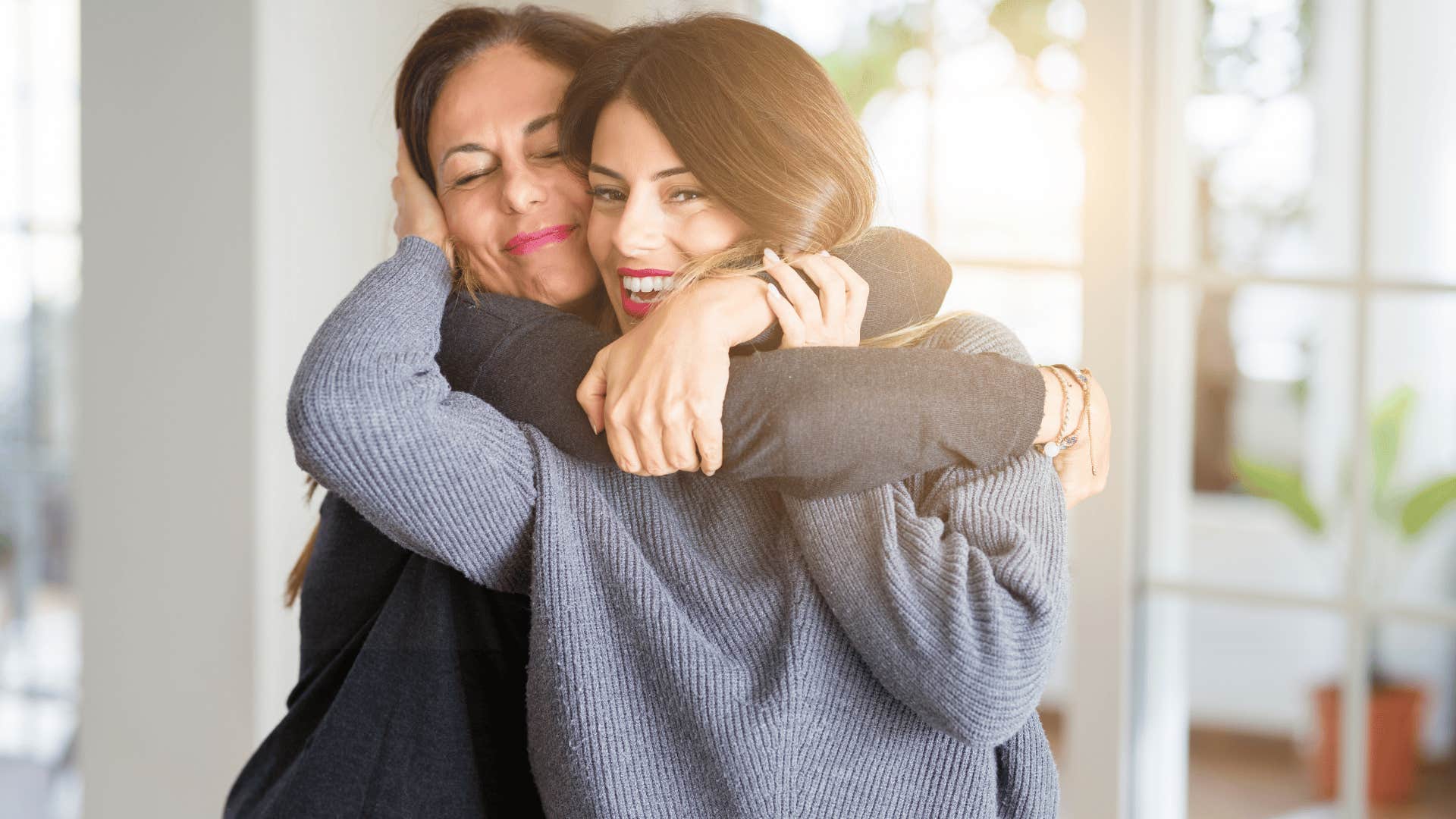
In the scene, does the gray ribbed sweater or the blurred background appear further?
the blurred background

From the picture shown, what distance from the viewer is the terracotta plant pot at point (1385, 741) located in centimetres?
291

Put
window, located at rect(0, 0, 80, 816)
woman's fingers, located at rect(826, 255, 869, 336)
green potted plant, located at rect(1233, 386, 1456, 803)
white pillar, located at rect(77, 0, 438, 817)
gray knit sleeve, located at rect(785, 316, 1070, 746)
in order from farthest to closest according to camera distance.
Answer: green potted plant, located at rect(1233, 386, 1456, 803), window, located at rect(0, 0, 80, 816), white pillar, located at rect(77, 0, 438, 817), woman's fingers, located at rect(826, 255, 869, 336), gray knit sleeve, located at rect(785, 316, 1070, 746)

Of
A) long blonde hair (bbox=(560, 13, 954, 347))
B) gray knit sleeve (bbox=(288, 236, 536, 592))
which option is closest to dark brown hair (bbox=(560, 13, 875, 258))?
long blonde hair (bbox=(560, 13, 954, 347))

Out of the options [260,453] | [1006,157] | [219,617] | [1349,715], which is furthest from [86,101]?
[1349,715]

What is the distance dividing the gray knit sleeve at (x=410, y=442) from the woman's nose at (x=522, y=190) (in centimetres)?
14

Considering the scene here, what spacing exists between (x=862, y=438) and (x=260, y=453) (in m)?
0.92

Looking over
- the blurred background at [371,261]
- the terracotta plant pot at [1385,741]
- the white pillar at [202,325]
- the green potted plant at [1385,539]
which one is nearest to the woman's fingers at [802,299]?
the blurred background at [371,261]

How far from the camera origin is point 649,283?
83 cm

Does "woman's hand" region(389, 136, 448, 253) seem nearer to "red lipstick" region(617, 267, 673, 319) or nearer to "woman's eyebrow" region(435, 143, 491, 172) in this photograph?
"woman's eyebrow" region(435, 143, 491, 172)

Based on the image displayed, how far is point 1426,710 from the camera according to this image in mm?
3162

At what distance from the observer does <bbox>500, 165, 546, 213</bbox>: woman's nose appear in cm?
90

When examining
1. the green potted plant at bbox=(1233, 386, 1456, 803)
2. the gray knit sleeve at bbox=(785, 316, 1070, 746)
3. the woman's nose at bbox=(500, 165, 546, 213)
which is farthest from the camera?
the green potted plant at bbox=(1233, 386, 1456, 803)

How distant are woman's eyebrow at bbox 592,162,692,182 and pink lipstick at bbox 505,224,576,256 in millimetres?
A: 79

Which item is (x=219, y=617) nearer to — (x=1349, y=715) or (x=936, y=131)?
(x=936, y=131)
